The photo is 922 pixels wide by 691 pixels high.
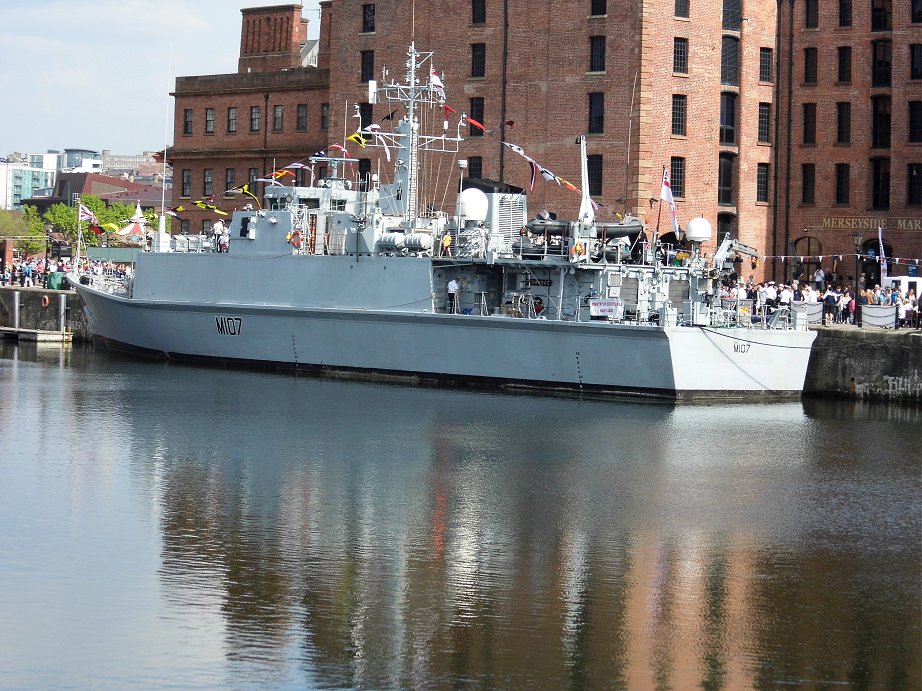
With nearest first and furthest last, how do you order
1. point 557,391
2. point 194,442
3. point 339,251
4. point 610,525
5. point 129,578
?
point 129,578
point 610,525
point 194,442
point 557,391
point 339,251

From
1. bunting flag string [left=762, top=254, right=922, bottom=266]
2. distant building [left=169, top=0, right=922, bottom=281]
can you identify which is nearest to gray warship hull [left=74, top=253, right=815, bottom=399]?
distant building [left=169, top=0, right=922, bottom=281]

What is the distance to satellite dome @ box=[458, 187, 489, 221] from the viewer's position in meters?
37.8

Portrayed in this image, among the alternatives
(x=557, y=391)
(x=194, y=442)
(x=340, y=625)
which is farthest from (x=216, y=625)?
(x=557, y=391)

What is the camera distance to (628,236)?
122 feet

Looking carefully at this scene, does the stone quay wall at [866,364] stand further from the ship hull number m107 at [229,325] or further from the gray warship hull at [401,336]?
the ship hull number m107 at [229,325]

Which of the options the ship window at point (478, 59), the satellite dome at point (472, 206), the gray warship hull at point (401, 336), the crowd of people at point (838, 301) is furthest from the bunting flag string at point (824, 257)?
the satellite dome at point (472, 206)

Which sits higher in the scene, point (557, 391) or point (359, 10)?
point (359, 10)

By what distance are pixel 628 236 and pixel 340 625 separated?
23.9 metres

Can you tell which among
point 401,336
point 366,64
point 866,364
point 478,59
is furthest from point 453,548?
point 366,64

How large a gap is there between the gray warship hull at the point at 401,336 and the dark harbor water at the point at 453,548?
8.62ft

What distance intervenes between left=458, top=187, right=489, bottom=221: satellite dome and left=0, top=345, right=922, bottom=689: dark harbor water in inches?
293

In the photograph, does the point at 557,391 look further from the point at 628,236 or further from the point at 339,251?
the point at 339,251

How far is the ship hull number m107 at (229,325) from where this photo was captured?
1633 inches

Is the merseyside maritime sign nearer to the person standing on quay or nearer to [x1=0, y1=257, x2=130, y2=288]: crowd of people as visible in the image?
the person standing on quay
